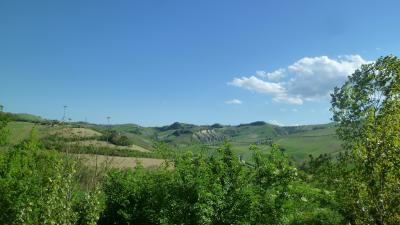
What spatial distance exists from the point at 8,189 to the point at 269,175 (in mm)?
11940

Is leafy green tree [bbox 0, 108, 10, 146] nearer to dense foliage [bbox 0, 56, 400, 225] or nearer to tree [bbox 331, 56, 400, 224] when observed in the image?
dense foliage [bbox 0, 56, 400, 225]

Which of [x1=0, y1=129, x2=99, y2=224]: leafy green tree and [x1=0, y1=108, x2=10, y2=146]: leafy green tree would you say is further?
[x1=0, y1=108, x2=10, y2=146]: leafy green tree

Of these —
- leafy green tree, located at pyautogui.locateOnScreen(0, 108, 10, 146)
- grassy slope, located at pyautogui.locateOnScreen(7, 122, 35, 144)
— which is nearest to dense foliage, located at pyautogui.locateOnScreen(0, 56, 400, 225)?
leafy green tree, located at pyautogui.locateOnScreen(0, 108, 10, 146)

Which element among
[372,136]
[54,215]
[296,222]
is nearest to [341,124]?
[296,222]

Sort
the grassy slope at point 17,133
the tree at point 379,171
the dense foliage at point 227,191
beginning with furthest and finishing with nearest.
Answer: the grassy slope at point 17,133 → the dense foliage at point 227,191 → the tree at point 379,171

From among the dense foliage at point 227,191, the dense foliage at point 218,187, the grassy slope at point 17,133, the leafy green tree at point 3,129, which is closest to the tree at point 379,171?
the dense foliage at point 218,187

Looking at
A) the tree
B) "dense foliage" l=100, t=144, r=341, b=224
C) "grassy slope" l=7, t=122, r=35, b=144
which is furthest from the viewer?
"grassy slope" l=7, t=122, r=35, b=144

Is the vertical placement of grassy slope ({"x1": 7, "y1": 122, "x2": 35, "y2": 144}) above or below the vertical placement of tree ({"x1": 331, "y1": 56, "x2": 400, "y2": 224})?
above

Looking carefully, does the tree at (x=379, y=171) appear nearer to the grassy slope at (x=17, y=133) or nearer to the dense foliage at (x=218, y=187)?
the dense foliage at (x=218, y=187)

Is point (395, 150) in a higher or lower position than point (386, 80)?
lower

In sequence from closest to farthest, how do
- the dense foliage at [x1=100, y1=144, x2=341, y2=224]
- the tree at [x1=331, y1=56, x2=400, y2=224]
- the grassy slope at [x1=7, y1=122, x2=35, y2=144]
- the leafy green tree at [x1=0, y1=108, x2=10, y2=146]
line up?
the tree at [x1=331, y1=56, x2=400, y2=224], the dense foliage at [x1=100, y1=144, x2=341, y2=224], the leafy green tree at [x1=0, y1=108, x2=10, y2=146], the grassy slope at [x1=7, y1=122, x2=35, y2=144]

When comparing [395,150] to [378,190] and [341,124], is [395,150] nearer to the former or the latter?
[378,190]

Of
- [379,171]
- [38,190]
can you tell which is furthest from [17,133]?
[379,171]

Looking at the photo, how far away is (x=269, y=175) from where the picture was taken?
1992 cm
